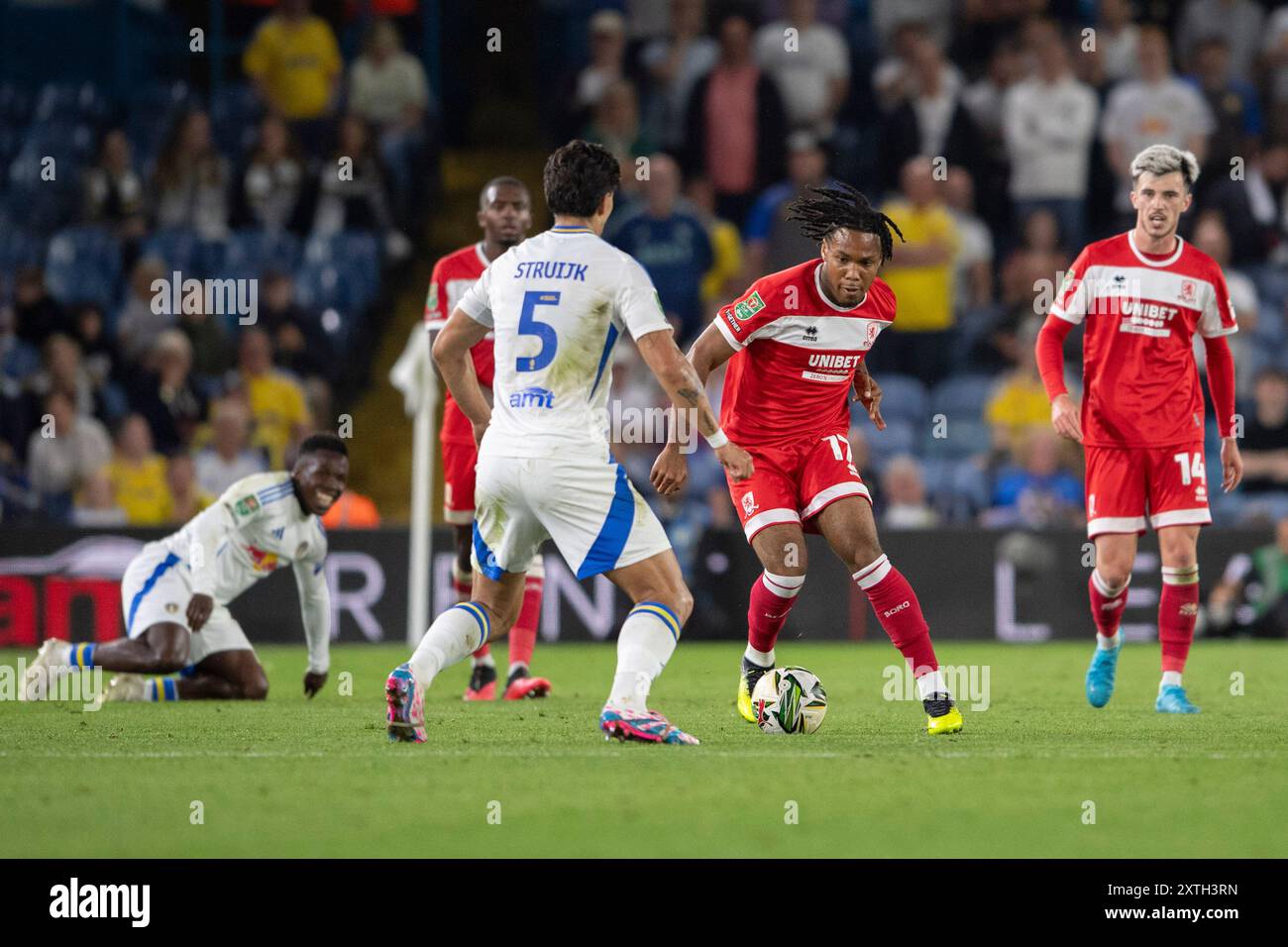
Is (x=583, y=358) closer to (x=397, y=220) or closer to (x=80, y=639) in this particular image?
(x=80, y=639)

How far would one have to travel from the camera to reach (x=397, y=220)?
17.9 m

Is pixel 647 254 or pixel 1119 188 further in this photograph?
pixel 1119 188

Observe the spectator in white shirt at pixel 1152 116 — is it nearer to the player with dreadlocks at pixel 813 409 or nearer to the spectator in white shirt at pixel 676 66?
the spectator in white shirt at pixel 676 66

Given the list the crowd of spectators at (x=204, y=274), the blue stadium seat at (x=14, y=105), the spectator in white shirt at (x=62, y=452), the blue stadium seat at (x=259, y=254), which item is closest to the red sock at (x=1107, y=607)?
the crowd of spectators at (x=204, y=274)

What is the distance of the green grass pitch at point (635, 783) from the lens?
5.16 meters

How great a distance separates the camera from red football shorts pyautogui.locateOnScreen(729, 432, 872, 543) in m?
7.86

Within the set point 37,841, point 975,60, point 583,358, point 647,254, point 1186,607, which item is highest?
point 975,60

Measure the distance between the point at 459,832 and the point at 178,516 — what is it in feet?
33.6

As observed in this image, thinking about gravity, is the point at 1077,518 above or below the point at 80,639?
above

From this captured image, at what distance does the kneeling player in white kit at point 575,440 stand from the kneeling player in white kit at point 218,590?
8.82 ft

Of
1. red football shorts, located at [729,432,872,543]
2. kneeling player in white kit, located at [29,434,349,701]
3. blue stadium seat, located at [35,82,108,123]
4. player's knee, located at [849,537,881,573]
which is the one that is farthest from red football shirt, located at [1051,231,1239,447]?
blue stadium seat, located at [35,82,108,123]

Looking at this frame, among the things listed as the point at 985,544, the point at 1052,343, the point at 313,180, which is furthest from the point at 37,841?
the point at 313,180

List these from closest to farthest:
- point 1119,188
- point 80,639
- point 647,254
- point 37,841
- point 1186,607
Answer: point 37,841
point 1186,607
point 80,639
point 647,254
point 1119,188

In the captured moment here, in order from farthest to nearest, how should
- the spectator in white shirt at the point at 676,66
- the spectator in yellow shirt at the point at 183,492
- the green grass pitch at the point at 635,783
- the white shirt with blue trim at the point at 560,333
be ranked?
the spectator in white shirt at the point at 676,66 → the spectator in yellow shirt at the point at 183,492 → the white shirt with blue trim at the point at 560,333 → the green grass pitch at the point at 635,783
